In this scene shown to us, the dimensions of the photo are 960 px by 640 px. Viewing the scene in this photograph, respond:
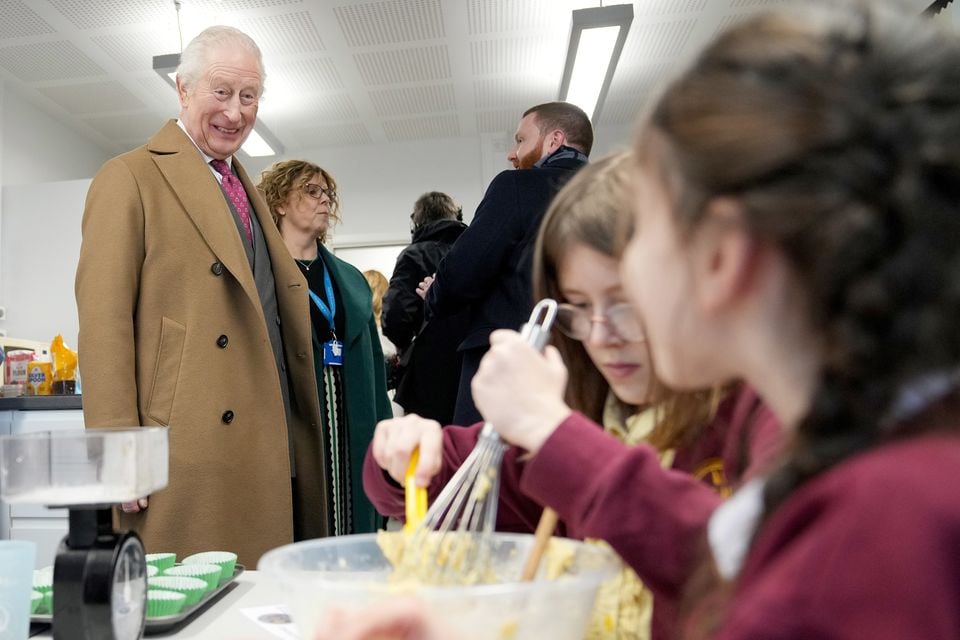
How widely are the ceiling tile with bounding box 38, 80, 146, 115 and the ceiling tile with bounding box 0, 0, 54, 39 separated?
1.80ft

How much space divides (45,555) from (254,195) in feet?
4.14

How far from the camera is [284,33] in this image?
3453mm

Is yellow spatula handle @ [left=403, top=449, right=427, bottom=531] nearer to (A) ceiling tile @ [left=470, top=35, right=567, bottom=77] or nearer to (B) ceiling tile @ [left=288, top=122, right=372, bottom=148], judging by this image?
(A) ceiling tile @ [left=470, top=35, right=567, bottom=77]

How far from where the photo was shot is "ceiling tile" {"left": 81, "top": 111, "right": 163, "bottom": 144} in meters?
4.41

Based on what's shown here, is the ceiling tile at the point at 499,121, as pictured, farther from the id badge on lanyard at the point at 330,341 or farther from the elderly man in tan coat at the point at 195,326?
the elderly man in tan coat at the point at 195,326

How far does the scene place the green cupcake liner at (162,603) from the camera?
76 centimetres

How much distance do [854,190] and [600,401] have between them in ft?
2.11

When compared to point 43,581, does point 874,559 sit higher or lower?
higher

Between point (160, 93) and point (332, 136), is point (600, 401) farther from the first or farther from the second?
point (332, 136)

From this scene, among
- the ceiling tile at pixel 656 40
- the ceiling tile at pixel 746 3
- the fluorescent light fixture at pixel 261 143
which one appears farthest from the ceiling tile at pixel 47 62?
the ceiling tile at pixel 746 3

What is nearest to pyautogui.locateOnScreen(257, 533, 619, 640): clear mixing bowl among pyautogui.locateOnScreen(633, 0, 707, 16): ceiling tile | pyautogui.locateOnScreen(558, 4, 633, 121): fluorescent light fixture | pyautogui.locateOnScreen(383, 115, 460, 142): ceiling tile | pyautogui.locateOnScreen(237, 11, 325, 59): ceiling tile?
pyautogui.locateOnScreen(558, 4, 633, 121): fluorescent light fixture

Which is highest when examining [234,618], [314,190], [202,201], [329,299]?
[314,190]

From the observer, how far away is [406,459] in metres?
0.75

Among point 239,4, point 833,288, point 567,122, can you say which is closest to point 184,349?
point 567,122
